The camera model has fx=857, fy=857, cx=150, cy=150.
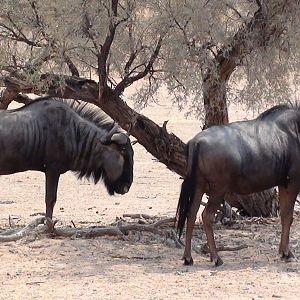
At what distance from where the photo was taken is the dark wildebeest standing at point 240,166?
8.13m

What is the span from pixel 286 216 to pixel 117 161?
8.08 ft

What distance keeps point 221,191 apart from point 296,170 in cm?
84

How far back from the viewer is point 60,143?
33.2 feet

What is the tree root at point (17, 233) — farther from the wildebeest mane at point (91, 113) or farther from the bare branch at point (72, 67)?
the bare branch at point (72, 67)

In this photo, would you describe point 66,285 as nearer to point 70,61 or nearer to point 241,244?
point 241,244

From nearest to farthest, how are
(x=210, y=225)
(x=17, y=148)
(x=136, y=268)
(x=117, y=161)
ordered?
(x=136, y=268) < (x=210, y=225) < (x=17, y=148) < (x=117, y=161)

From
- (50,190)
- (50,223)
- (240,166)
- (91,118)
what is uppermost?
(91,118)

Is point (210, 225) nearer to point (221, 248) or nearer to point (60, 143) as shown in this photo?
point (221, 248)

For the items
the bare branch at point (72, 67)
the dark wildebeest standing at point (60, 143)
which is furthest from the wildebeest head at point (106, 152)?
the bare branch at point (72, 67)

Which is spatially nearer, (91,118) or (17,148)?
(17,148)

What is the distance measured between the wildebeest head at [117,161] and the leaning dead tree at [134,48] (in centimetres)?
44

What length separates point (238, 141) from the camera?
8.26 meters

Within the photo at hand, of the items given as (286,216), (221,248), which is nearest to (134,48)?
(221,248)

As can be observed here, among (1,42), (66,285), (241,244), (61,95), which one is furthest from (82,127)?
(66,285)
